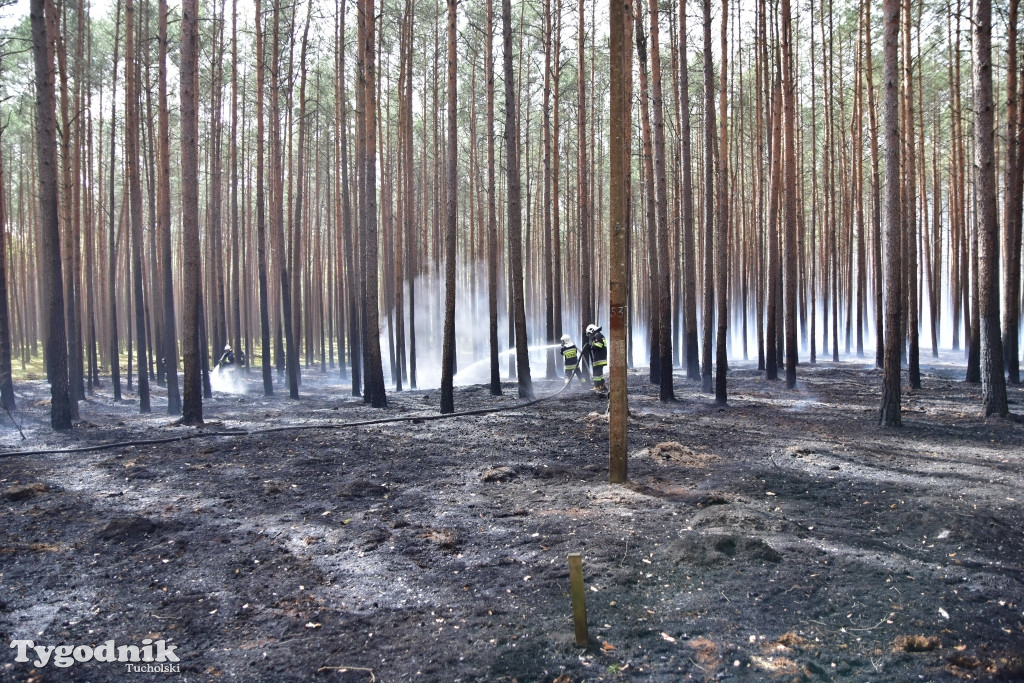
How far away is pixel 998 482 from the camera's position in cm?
744

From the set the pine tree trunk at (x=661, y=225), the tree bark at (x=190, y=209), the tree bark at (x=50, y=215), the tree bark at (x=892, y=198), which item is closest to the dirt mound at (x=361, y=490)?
the tree bark at (x=190, y=209)

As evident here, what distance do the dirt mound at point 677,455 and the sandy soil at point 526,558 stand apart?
1.6 inches

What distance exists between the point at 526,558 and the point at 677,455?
399cm

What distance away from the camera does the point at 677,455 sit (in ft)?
29.9

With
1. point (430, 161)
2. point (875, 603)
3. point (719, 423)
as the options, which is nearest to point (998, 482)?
point (875, 603)

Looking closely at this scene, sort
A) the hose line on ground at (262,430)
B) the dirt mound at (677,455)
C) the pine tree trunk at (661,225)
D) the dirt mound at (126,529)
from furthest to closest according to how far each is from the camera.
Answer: the pine tree trunk at (661,225) → the hose line on ground at (262,430) → the dirt mound at (677,455) → the dirt mound at (126,529)

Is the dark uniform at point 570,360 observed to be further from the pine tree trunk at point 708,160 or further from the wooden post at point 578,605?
the wooden post at point 578,605

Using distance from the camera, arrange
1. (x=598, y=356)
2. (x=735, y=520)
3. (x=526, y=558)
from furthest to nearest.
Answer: (x=598, y=356) < (x=735, y=520) < (x=526, y=558)

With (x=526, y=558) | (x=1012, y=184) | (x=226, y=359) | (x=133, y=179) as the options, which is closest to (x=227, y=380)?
(x=226, y=359)

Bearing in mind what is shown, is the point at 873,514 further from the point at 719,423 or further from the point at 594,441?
the point at 719,423

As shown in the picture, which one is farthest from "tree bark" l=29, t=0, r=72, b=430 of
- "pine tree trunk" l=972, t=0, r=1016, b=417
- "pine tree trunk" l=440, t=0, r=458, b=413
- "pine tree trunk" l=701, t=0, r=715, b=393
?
"pine tree trunk" l=972, t=0, r=1016, b=417

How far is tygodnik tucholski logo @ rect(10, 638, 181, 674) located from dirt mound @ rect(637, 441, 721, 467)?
19.8 ft

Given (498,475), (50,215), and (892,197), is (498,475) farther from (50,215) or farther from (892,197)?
(50,215)

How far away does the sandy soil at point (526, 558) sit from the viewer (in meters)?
4.24
